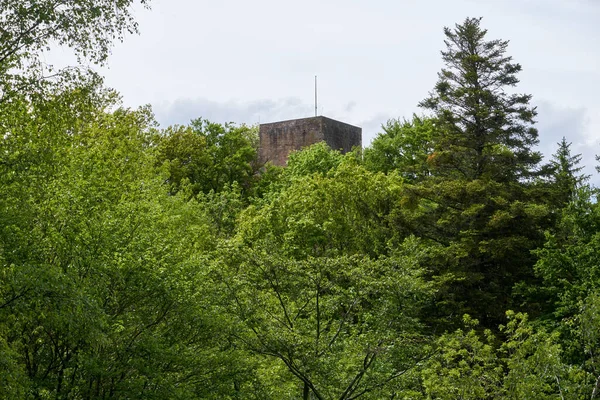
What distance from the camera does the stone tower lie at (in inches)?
2061

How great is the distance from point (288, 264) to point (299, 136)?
33.1m

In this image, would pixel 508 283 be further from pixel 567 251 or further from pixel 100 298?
pixel 100 298

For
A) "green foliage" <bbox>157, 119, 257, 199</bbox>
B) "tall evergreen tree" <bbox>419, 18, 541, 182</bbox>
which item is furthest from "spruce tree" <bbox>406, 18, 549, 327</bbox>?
"green foliage" <bbox>157, 119, 257, 199</bbox>

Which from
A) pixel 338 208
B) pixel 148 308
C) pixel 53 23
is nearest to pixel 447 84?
pixel 338 208

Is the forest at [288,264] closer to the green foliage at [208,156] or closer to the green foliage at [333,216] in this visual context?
the green foliage at [333,216]

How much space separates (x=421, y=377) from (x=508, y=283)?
10254 mm

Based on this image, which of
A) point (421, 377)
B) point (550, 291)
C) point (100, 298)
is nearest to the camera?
point (100, 298)

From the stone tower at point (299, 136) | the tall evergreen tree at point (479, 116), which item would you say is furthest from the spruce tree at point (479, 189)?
the stone tower at point (299, 136)

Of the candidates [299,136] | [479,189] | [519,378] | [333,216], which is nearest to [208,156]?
[299,136]

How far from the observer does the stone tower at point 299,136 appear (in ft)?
172

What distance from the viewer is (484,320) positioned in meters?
29.2

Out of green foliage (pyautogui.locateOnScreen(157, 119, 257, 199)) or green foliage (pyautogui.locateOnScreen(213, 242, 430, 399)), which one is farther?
green foliage (pyautogui.locateOnScreen(157, 119, 257, 199))

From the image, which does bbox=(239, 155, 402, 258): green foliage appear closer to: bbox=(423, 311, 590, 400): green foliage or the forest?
the forest

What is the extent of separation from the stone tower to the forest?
1270cm
